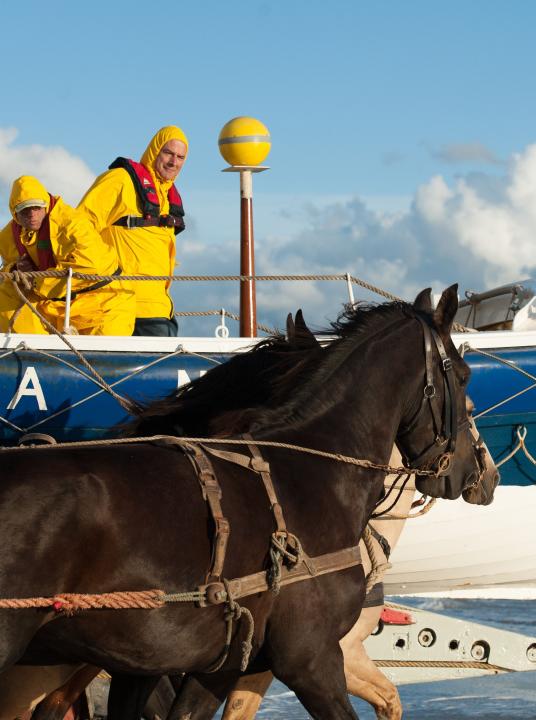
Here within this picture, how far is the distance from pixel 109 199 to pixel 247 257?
1192 millimetres

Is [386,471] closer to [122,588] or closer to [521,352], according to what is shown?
[122,588]

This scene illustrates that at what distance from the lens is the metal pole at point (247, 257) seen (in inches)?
356

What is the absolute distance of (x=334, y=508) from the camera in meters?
4.80

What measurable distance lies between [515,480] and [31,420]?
342 centimetres

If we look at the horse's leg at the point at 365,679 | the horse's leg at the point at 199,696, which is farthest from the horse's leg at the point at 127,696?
the horse's leg at the point at 365,679

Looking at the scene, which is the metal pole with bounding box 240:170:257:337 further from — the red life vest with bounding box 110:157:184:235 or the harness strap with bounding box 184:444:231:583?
the harness strap with bounding box 184:444:231:583

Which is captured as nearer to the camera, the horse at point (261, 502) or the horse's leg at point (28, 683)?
the horse at point (261, 502)

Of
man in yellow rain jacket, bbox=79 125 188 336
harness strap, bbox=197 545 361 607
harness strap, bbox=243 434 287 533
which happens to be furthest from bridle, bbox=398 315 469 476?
man in yellow rain jacket, bbox=79 125 188 336

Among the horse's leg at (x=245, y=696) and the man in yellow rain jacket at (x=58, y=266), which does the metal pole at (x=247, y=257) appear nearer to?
the man in yellow rain jacket at (x=58, y=266)

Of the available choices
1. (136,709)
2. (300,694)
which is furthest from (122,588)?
(136,709)

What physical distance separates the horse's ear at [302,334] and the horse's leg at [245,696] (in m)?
1.52

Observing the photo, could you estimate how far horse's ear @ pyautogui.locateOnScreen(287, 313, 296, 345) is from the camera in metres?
5.29

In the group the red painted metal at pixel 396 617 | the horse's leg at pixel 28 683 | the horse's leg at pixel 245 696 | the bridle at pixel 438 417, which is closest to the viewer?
the horse's leg at pixel 28 683

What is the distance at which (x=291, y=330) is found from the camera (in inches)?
210
